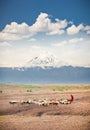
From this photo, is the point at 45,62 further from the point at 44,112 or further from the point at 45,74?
the point at 44,112

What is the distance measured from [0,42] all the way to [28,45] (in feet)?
1.01

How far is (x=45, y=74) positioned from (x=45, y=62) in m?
0.13

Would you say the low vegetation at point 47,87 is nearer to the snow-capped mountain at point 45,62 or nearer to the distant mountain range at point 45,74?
the distant mountain range at point 45,74

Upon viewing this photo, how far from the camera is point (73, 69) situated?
3533mm

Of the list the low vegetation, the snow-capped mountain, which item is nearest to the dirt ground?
the low vegetation

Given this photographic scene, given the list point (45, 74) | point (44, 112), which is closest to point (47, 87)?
point (45, 74)

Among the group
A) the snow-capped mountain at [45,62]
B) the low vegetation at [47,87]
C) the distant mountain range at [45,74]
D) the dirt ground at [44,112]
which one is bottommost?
the dirt ground at [44,112]

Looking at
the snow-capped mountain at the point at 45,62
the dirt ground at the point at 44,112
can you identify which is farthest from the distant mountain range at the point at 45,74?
the dirt ground at the point at 44,112

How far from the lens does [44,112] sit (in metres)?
3.46

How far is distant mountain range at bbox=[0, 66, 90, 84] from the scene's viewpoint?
3.49 m

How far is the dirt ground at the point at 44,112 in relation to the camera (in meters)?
3.40

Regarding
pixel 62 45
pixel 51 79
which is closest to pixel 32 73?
pixel 51 79

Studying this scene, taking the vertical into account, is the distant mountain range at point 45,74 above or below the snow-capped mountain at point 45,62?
below

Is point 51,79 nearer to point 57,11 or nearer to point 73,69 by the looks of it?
point 73,69
